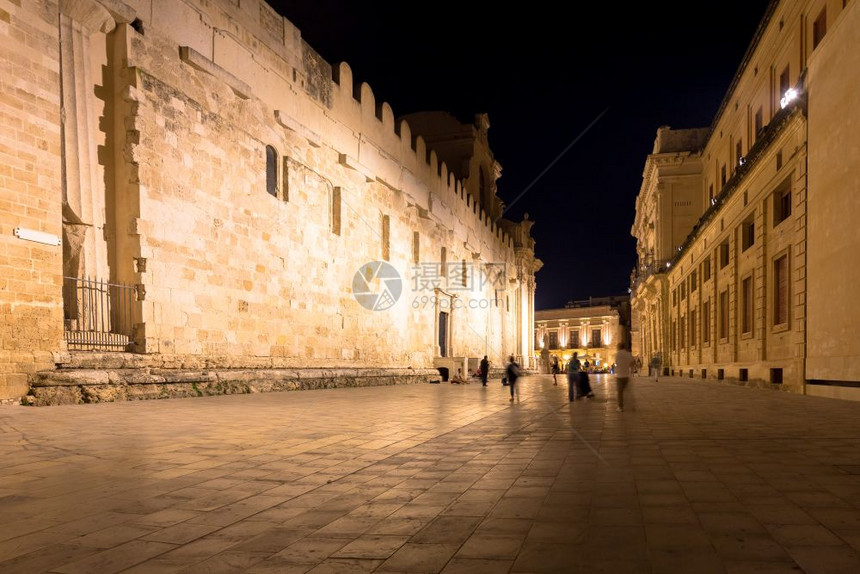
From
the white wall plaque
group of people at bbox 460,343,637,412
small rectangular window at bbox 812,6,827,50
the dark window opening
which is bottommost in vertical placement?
the dark window opening

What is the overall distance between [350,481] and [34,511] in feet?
6.52

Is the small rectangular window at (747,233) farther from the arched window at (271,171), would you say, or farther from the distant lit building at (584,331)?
the distant lit building at (584,331)

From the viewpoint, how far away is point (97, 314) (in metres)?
11.3

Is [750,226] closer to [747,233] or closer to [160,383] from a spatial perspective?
[747,233]

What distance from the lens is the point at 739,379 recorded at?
2150 cm

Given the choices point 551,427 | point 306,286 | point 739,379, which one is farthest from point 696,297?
point 551,427

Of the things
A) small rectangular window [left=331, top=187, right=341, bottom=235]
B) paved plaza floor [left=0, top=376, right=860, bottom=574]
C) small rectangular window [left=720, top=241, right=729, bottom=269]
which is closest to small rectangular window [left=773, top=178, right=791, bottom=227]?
small rectangular window [left=720, top=241, right=729, bottom=269]

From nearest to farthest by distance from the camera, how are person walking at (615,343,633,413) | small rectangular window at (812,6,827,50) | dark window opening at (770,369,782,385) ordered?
person walking at (615,343,633,413), small rectangular window at (812,6,827,50), dark window opening at (770,369,782,385)

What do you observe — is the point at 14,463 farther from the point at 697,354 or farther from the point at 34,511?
the point at 697,354

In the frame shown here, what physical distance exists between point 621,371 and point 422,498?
753 centimetres

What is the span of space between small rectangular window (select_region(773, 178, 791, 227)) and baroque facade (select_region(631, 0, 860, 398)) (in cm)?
4

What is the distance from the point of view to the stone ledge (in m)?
9.54

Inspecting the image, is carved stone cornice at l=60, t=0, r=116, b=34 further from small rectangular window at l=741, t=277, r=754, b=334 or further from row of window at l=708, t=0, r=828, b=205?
small rectangular window at l=741, t=277, r=754, b=334

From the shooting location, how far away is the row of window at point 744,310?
17.4 meters
